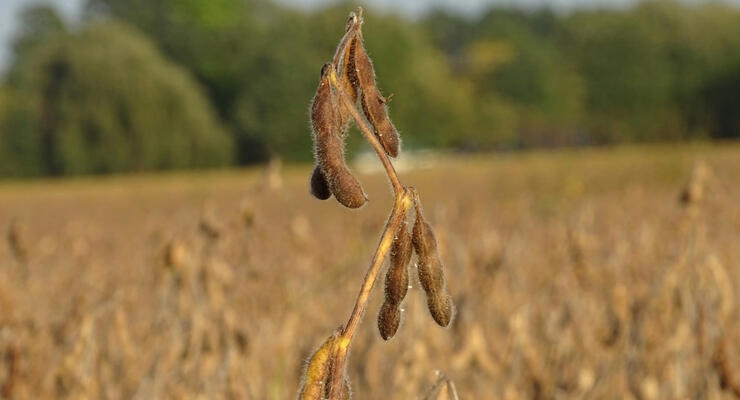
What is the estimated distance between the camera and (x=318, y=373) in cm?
71

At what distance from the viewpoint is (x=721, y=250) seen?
15.9 ft

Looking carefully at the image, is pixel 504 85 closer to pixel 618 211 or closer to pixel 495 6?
pixel 495 6

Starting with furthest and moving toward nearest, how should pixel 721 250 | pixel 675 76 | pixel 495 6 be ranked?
1. pixel 495 6
2. pixel 675 76
3. pixel 721 250

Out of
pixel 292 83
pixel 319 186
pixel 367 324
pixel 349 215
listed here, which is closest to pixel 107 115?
pixel 292 83

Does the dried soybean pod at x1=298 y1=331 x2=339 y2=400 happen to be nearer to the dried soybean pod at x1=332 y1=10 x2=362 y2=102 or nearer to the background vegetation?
the dried soybean pod at x1=332 y1=10 x2=362 y2=102

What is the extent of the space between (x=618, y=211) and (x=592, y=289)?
3.87 metres

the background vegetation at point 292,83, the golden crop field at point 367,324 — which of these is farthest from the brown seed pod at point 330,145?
the background vegetation at point 292,83

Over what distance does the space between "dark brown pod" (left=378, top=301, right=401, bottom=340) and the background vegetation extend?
64.3ft

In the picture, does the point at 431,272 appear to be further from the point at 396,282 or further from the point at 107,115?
the point at 107,115

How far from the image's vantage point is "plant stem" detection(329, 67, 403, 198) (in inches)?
26.8

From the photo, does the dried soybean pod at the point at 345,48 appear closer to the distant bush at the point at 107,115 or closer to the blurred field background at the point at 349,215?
the blurred field background at the point at 349,215

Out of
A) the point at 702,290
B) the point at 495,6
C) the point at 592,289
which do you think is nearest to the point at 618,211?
the point at 592,289

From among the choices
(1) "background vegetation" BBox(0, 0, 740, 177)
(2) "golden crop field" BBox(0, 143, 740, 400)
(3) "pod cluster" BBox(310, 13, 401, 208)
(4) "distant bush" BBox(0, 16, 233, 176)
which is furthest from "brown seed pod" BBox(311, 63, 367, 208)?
(4) "distant bush" BBox(0, 16, 233, 176)

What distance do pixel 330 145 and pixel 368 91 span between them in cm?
6
